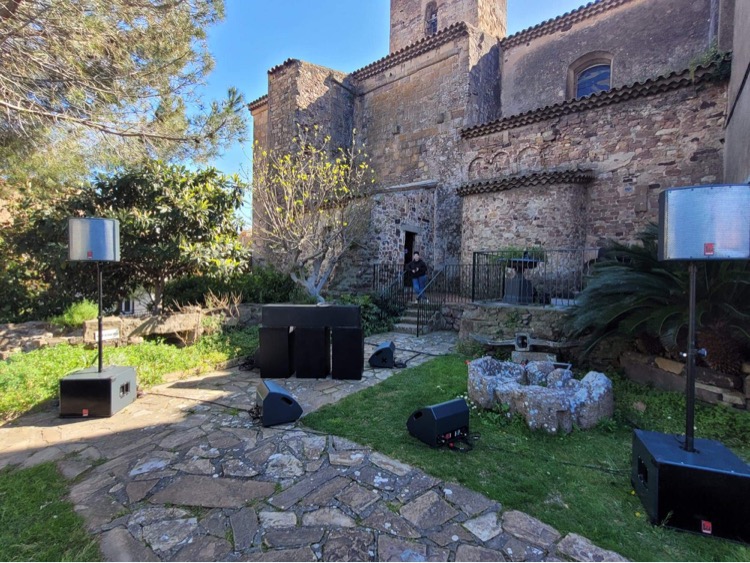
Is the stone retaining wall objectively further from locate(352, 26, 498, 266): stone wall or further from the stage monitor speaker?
locate(352, 26, 498, 266): stone wall

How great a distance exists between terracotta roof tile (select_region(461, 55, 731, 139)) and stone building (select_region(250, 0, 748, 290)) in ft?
0.09

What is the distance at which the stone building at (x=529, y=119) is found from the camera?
8344 millimetres

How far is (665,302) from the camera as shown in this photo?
3.99 meters

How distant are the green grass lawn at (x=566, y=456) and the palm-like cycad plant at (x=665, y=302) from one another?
666 millimetres

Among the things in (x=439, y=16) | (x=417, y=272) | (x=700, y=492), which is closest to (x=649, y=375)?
(x=700, y=492)

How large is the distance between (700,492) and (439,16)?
18029 mm

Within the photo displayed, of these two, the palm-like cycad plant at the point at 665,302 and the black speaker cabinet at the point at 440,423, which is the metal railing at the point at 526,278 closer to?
the palm-like cycad plant at the point at 665,302

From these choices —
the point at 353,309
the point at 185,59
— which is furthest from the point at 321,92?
the point at 353,309

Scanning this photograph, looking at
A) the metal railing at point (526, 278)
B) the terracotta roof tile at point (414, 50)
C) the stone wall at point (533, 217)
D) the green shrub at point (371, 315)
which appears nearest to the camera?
the metal railing at point (526, 278)

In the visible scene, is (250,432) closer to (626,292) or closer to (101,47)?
(626,292)

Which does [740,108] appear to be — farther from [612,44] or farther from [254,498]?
[254,498]

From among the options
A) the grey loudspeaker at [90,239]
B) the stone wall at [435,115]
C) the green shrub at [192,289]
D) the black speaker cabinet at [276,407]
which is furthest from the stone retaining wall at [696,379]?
the green shrub at [192,289]

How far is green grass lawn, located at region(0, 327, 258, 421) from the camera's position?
4062 mm

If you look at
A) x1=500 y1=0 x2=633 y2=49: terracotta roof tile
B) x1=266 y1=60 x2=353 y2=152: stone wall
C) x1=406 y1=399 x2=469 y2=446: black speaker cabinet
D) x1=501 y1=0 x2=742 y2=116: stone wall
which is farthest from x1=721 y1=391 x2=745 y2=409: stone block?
x1=266 y1=60 x2=353 y2=152: stone wall
